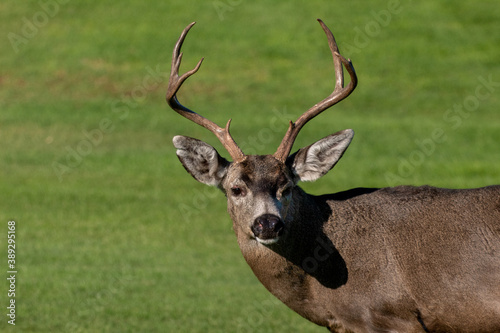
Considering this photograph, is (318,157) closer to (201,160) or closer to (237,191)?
(237,191)

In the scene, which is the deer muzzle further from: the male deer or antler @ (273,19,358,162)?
antler @ (273,19,358,162)

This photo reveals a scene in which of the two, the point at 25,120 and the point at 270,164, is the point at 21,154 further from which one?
the point at 270,164

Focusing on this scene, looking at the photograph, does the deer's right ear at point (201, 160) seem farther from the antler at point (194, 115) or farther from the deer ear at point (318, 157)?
the deer ear at point (318, 157)

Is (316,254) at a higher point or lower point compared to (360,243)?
lower

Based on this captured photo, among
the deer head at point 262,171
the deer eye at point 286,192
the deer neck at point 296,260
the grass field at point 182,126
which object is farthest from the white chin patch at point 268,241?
the grass field at point 182,126

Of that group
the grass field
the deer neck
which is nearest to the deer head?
the deer neck

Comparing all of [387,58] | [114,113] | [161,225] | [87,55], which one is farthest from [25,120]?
[387,58]

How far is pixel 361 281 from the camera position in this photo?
28.7 ft

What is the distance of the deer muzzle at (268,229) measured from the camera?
8.30 meters

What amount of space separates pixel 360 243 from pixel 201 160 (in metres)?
1.80

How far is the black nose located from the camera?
830 centimetres

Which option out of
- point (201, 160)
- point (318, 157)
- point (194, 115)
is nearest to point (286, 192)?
point (318, 157)

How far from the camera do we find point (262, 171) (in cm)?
887

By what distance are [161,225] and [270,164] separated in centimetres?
1163
